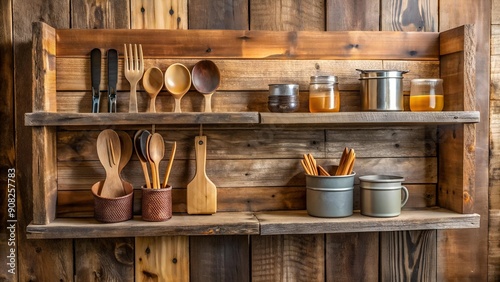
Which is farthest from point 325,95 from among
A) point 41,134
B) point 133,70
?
point 41,134

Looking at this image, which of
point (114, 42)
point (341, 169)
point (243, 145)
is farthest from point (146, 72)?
point (341, 169)

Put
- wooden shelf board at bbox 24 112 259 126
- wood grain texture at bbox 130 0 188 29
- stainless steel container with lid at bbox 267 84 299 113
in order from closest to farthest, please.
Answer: wooden shelf board at bbox 24 112 259 126
stainless steel container with lid at bbox 267 84 299 113
wood grain texture at bbox 130 0 188 29

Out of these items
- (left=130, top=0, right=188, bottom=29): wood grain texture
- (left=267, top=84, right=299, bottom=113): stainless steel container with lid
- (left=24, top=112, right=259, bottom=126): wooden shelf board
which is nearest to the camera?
(left=24, top=112, right=259, bottom=126): wooden shelf board

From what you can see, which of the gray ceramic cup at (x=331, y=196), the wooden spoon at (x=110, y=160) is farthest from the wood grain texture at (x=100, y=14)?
the gray ceramic cup at (x=331, y=196)

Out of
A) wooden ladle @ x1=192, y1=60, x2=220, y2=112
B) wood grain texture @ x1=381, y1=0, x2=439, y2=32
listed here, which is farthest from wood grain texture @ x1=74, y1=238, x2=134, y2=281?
wood grain texture @ x1=381, y1=0, x2=439, y2=32

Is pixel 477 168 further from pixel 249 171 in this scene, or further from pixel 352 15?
pixel 249 171

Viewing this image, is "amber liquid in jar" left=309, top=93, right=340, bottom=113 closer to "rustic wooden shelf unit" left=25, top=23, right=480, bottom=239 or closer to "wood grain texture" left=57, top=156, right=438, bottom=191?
"rustic wooden shelf unit" left=25, top=23, right=480, bottom=239

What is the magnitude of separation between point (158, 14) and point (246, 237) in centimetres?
80

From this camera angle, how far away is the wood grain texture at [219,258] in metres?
1.70

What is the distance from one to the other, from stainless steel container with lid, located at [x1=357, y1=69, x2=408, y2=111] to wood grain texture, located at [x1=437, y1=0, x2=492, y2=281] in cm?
35

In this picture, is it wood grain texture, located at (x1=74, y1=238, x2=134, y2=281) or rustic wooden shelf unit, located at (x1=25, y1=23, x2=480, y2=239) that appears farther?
wood grain texture, located at (x1=74, y1=238, x2=134, y2=281)

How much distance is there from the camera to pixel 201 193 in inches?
63.8

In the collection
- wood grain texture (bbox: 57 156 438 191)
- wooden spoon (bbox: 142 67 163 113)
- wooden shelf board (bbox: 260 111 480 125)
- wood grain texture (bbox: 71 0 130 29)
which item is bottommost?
wood grain texture (bbox: 57 156 438 191)

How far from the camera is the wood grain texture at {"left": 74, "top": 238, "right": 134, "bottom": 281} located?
1675mm
